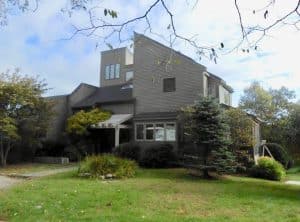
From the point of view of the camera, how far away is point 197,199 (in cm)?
1110

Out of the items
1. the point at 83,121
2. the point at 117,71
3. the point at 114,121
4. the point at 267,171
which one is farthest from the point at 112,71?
the point at 267,171

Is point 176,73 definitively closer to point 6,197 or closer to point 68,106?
point 68,106

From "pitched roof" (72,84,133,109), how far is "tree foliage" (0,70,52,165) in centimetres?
475

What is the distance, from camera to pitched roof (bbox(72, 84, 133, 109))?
2768cm

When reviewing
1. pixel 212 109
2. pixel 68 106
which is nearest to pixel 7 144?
pixel 68 106

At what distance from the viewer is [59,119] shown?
2916 centimetres

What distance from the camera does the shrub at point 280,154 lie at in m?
27.8

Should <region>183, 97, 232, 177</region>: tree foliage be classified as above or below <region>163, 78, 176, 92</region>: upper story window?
below

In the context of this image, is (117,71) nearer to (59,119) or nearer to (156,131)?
(59,119)

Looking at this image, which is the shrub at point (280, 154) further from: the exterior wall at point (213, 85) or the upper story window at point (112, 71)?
the upper story window at point (112, 71)

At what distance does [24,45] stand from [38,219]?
394 cm

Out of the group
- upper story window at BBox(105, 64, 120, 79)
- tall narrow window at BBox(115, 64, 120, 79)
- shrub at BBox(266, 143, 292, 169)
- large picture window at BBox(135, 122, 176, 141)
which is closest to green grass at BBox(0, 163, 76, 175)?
large picture window at BBox(135, 122, 176, 141)

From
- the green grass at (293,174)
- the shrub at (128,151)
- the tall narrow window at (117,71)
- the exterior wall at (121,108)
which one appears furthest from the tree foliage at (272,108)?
the shrub at (128,151)

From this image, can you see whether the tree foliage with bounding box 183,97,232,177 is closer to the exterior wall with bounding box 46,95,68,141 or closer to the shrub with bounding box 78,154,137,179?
the shrub with bounding box 78,154,137,179
